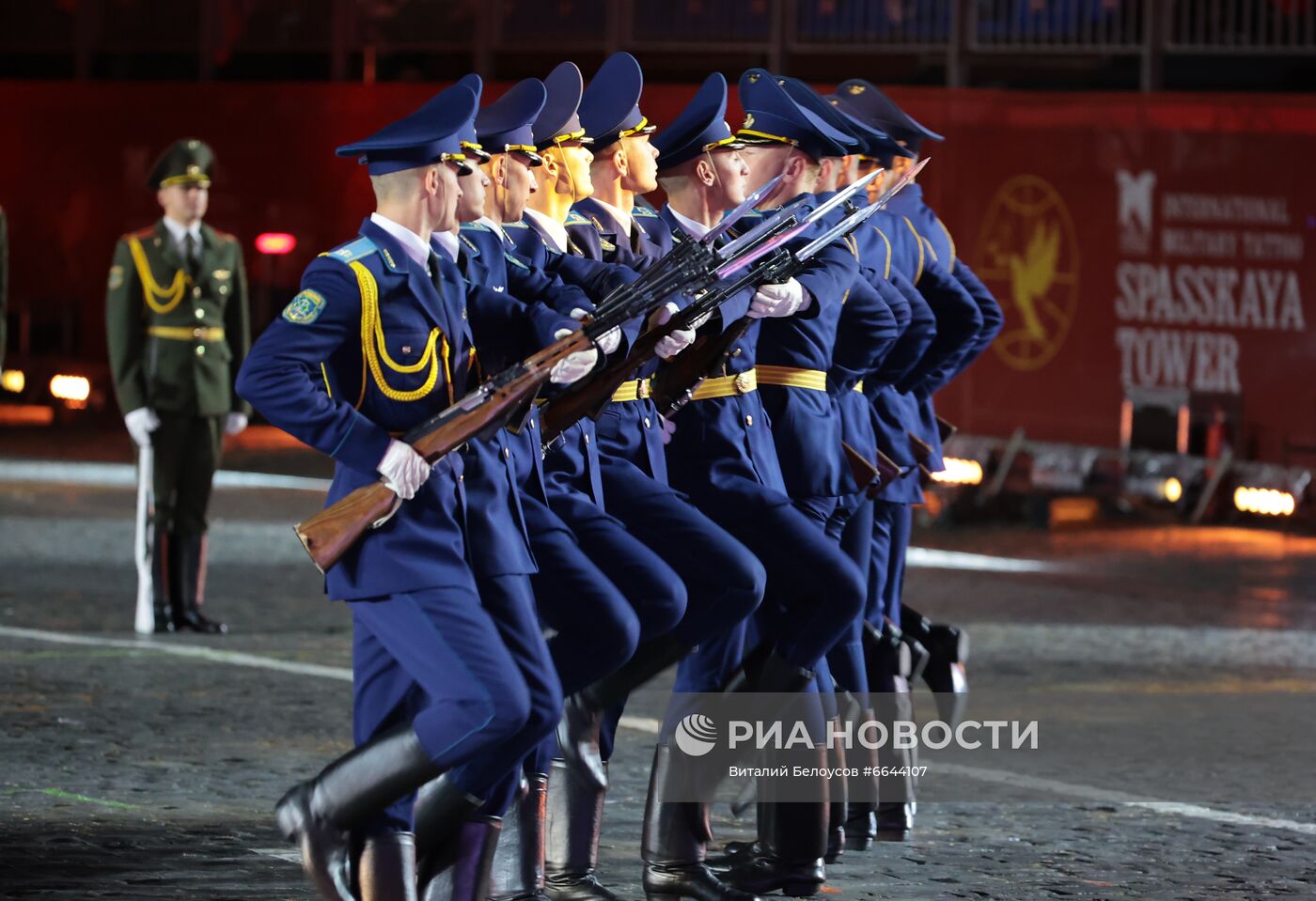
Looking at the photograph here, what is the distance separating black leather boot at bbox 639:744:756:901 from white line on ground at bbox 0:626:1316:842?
0.95 meters

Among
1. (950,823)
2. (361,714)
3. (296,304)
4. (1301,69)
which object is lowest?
(950,823)

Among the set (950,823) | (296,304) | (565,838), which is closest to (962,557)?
(950,823)

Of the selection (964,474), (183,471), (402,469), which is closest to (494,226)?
(402,469)

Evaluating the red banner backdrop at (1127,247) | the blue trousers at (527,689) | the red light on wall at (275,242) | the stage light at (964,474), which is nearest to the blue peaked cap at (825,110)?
the blue trousers at (527,689)

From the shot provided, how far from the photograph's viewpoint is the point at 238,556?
13711mm

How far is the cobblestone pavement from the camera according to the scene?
278 inches

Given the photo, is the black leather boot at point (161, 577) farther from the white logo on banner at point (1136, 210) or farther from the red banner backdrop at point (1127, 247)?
the white logo on banner at point (1136, 210)

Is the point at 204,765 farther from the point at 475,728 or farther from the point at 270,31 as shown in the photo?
the point at 270,31

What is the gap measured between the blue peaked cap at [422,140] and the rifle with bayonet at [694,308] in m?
0.63

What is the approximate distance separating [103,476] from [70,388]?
4982 mm

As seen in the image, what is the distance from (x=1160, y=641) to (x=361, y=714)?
640cm

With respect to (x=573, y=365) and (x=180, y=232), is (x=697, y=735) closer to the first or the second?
(x=573, y=365)

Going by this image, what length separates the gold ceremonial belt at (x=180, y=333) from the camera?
36.6 ft

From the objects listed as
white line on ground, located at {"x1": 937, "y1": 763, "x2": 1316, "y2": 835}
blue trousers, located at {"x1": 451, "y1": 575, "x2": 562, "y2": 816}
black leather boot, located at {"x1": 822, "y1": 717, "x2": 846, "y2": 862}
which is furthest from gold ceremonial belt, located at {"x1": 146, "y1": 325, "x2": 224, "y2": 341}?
blue trousers, located at {"x1": 451, "y1": 575, "x2": 562, "y2": 816}
